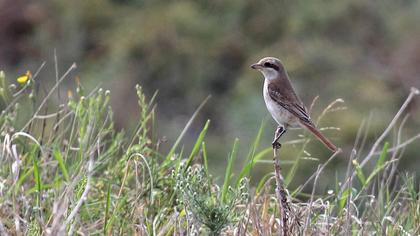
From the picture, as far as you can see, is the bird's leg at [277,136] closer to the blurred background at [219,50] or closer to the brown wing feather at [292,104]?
the brown wing feather at [292,104]

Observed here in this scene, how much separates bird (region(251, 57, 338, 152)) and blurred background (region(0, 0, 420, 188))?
643 cm

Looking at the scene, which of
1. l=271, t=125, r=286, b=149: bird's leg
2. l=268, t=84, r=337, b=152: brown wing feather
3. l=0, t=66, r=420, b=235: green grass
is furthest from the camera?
l=268, t=84, r=337, b=152: brown wing feather

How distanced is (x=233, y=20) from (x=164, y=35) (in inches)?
48.6

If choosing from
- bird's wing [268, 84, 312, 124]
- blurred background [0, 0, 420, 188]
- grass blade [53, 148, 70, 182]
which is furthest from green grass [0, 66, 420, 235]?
blurred background [0, 0, 420, 188]

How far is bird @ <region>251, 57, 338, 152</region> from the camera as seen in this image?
552 centimetres

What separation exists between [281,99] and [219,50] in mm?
9359

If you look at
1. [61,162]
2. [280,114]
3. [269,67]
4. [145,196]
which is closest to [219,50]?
[269,67]

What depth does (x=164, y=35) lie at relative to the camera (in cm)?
1491

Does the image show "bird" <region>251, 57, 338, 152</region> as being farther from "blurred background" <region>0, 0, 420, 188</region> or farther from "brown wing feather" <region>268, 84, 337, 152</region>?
"blurred background" <region>0, 0, 420, 188</region>

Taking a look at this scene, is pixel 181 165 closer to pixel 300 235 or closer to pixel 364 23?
pixel 300 235

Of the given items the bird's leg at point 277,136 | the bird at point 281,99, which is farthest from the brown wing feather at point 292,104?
the bird's leg at point 277,136

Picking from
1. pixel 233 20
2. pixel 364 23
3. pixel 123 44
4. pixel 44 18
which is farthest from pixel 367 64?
pixel 44 18

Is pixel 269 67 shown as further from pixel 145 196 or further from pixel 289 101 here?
pixel 145 196

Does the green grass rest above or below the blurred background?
above
